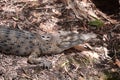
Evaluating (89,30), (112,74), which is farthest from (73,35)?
(112,74)

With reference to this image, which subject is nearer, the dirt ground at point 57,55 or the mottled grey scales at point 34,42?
the dirt ground at point 57,55

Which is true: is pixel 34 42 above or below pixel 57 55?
above

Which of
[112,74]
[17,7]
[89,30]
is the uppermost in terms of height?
[17,7]

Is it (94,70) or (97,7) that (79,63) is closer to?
(94,70)

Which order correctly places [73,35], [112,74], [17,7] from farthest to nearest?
[17,7], [73,35], [112,74]
